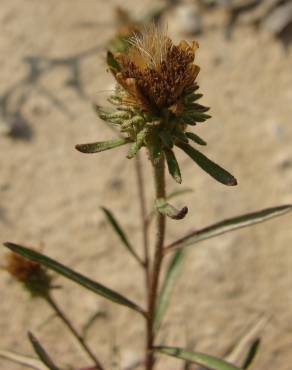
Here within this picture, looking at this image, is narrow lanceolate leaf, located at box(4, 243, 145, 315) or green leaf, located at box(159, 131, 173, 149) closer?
green leaf, located at box(159, 131, 173, 149)

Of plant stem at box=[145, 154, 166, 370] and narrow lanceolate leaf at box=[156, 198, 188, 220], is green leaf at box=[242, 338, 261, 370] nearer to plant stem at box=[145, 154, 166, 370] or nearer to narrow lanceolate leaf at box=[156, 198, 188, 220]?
plant stem at box=[145, 154, 166, 370]

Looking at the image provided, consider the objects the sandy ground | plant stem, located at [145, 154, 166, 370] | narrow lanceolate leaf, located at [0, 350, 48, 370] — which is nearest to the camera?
plant stem, located at [145, 154, 166, 370]

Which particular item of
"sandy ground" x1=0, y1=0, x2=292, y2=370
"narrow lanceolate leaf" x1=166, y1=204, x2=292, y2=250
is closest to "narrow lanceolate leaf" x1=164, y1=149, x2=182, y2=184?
"narrow lanceolate leaf" x1=166, y1=204, x2=292, y2=250

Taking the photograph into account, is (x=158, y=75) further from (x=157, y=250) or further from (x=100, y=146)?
(x=157, y=250)

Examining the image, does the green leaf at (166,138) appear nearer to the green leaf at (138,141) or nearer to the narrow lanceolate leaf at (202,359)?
the green leaf at (138,141)

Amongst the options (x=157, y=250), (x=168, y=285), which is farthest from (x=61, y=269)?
(x=168, y=285)

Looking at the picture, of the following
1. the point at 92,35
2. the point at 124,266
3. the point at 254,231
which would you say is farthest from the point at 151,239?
the point at 92,35

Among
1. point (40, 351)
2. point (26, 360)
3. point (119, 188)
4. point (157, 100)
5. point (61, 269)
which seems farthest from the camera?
point (119, 188)
